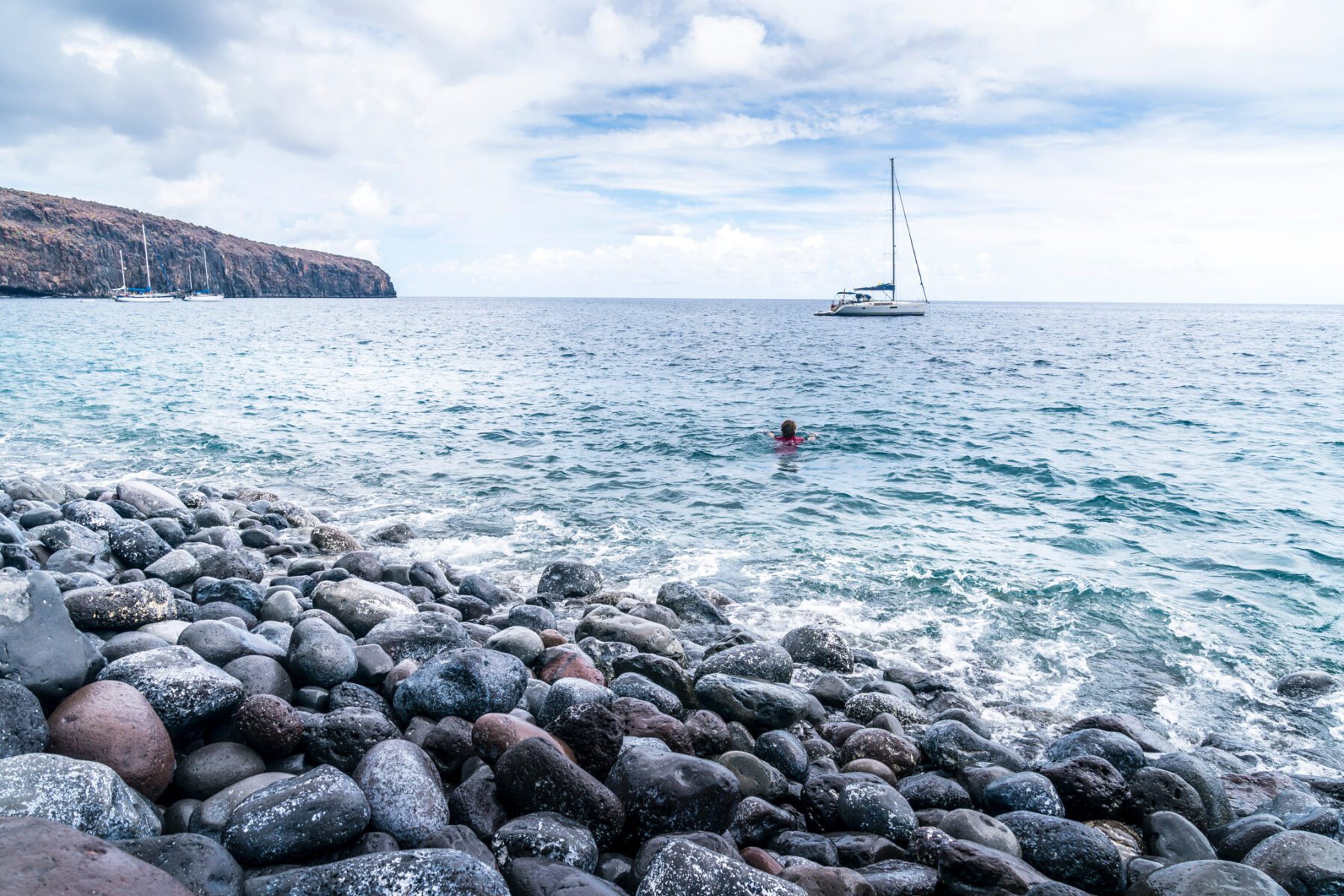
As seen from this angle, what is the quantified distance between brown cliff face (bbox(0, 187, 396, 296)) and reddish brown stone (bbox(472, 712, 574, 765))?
5911 inches

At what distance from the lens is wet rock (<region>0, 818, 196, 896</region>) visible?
8.96 ft

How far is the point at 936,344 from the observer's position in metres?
61.3

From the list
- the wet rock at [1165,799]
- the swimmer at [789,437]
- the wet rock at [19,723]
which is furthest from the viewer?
the swimmer at [789,437]

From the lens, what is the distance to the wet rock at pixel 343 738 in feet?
15.4

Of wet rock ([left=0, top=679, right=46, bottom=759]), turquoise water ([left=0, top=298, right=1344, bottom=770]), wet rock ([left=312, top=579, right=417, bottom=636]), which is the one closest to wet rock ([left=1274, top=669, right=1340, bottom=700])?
turquoise water ([left=0, top=298, right=1344, bottom=770])

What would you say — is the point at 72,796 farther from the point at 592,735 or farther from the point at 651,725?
the point at 651,725

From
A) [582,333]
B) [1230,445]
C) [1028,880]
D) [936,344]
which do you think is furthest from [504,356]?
[1028,880]

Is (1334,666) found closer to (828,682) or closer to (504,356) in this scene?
(828,682)

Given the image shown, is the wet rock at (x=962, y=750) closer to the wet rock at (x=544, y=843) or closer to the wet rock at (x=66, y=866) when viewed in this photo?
the wet rock at (x=544, y=843)

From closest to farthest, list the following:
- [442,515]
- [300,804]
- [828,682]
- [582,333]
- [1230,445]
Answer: [300,804] < [828,682] < [442,515] < [1230,445] < [582,333]

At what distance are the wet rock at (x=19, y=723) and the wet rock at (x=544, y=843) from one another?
8.29 ft

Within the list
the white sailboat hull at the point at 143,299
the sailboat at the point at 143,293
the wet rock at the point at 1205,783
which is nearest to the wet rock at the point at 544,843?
the wet rock at the point at 1205,783

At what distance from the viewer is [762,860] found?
4.38 m

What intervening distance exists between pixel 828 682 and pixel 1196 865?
12.5 feet
